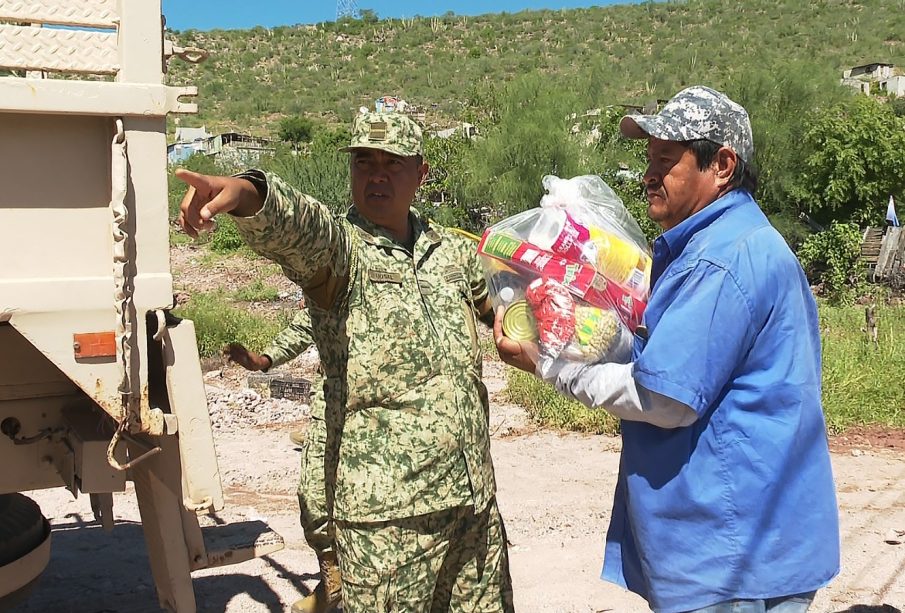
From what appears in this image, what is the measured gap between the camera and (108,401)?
85.0 inches

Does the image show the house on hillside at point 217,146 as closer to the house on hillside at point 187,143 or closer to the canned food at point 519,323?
the house on hillside at point 187,143

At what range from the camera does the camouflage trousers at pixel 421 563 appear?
2.25m

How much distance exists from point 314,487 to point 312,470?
0.06 m

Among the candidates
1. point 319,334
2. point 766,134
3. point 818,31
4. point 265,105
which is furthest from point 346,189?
point 818,31

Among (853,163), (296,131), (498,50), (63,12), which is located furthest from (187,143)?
(63,12)

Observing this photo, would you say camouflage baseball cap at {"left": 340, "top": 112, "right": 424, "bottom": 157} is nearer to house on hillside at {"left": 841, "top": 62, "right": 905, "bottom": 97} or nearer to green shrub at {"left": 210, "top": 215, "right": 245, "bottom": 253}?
green shrub at {"left": 210, "top": 215, "right": 245, "bottom": 253}

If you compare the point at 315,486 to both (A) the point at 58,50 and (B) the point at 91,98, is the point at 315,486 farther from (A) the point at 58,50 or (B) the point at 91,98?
(A) the point at 58,50

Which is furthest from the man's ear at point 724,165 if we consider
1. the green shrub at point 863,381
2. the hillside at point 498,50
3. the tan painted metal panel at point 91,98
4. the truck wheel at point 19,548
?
the hillside at point 498,50

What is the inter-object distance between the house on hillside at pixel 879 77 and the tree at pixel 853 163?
567 inches

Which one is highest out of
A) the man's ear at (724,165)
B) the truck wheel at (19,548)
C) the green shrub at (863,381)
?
the man's ear at (724,165)

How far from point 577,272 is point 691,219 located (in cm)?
32

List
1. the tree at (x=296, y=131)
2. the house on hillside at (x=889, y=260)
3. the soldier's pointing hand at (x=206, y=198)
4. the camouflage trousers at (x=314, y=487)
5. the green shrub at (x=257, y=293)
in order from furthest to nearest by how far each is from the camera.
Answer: the tree at (x=296, y=131)
the house on hillside at (x=889, y=260)
the green shrub at (x=257, y=293)
the camouflage trousers at (x=314, y=487)
the soldier's pointing hand at (x=206, y=198)

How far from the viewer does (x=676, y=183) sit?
6.30ft

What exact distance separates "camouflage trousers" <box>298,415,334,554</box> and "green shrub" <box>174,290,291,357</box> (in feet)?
18.9
